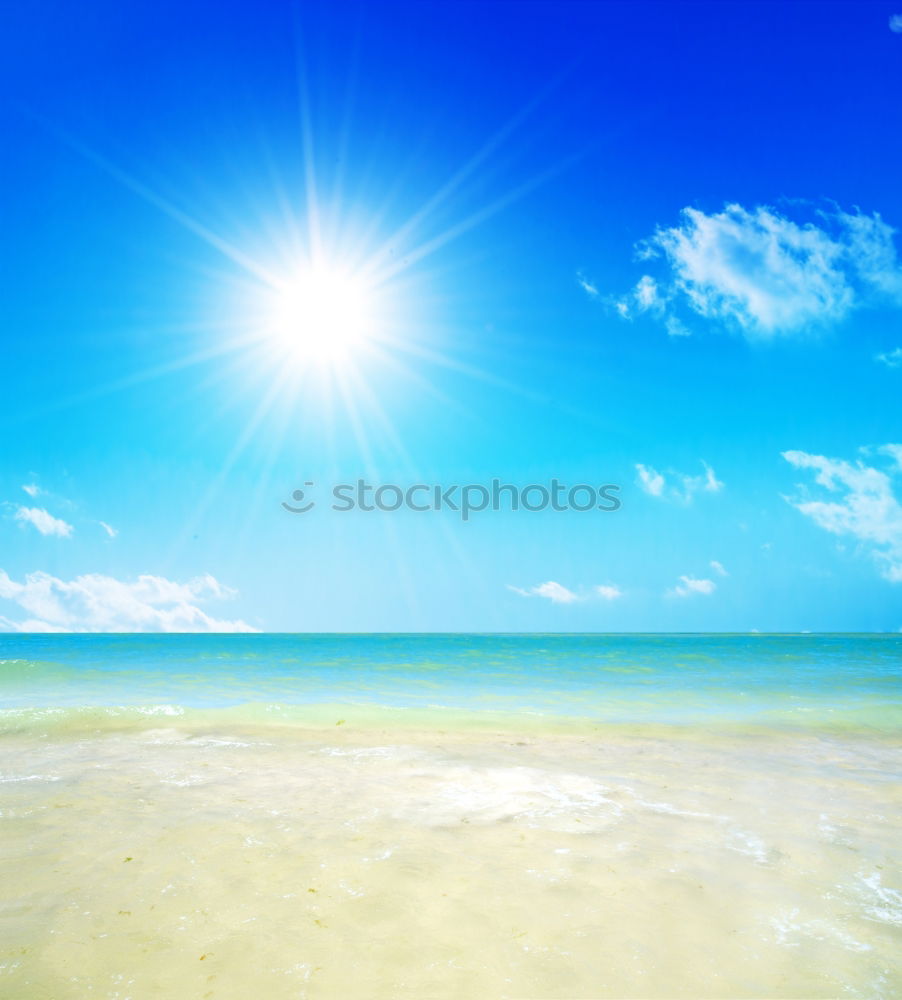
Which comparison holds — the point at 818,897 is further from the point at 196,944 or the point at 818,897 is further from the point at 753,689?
the point at 753,689

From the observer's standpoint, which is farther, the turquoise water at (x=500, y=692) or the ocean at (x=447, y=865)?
the turquoise water at (x=500, y=692)

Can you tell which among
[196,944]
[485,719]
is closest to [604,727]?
[485,719]

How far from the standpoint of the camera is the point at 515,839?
500 cm

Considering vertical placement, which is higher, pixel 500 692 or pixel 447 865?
pixel 500 692

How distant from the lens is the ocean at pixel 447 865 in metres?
3.18

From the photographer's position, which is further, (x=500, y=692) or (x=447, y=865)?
(x=500, y=692)

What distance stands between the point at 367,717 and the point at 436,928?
9106 mm

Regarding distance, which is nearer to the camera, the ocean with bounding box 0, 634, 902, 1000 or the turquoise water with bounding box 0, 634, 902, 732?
the ocean with bounding box 0, 634, 902, 1000

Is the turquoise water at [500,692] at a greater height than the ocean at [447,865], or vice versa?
the turquoise water at [500,692]

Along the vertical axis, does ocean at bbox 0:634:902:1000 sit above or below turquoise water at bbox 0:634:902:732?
below

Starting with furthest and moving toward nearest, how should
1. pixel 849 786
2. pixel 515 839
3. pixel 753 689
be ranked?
pixel 753 689 → pixel 849 786 → pixel 515 839

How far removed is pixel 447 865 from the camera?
4.46 m

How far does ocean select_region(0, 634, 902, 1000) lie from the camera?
318 centimetres

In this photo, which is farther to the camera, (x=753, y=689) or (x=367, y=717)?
(x=753, y=689)
